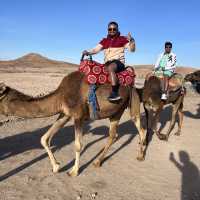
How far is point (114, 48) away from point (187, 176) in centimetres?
326

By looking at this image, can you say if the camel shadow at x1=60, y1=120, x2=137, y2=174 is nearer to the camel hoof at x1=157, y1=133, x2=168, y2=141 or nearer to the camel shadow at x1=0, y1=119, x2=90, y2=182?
the camel shadow at x1=0, y1=119, x2=90, y2=182

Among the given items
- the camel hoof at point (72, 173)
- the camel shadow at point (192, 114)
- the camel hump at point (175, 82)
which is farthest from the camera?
the camel shadow at point (192, 114)

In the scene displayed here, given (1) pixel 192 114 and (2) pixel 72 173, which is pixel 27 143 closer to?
(2) pixel 72 173

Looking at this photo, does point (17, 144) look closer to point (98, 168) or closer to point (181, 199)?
point (98, 168)

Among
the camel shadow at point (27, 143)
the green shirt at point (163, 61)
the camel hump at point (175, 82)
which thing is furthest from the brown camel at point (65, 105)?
the green shirt at point (163, 61)

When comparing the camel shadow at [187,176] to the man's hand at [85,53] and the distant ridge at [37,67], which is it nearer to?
the man's hand at [85,53]

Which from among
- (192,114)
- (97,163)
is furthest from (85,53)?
(192,114)

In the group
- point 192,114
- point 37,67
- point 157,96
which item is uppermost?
point 157,96

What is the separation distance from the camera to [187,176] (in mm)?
7797

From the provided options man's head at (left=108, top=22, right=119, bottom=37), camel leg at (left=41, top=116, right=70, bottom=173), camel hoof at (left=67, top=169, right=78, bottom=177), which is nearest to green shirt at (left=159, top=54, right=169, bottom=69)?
man's head at (left=108, top=22, right=119, bottom=37)

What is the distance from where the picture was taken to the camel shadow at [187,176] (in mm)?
6762

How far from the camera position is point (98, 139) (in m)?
10.9

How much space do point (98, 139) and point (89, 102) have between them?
349cm

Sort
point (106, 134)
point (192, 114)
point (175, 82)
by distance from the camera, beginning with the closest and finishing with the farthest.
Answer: point (106, 134) < point (175, 82) < point (192, 114)
